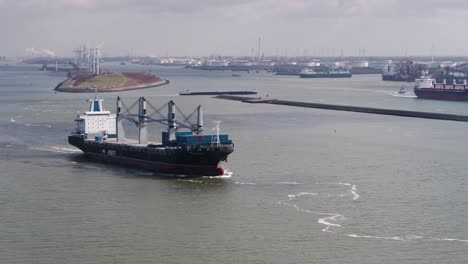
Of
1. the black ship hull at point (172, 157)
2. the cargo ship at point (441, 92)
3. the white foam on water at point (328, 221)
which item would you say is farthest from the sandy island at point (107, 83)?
the white foam on water at point (328, 221)

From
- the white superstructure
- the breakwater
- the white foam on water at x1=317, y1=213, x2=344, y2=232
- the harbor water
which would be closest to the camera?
the harbor water

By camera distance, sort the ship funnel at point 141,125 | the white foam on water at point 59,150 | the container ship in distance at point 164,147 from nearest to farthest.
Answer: the container ship in distance at point 164,147
the ship funnel at point 141,125
the white foam on water at point 59,150

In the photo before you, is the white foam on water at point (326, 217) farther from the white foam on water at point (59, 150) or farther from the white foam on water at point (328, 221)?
the white foam on water at point (59, 150)

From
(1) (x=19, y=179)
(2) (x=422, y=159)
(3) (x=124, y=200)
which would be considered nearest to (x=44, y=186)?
(1) (x=19, y=179)

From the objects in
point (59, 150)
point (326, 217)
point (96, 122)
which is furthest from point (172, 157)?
point (326, 217)

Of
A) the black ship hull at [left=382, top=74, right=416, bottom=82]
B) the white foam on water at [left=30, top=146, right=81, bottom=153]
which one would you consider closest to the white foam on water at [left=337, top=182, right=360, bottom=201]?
the white foam on water at [left=30, top=146, right=81, bottom=153]

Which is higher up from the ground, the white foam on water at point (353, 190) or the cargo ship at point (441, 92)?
the cargo ship at point (441, 92)

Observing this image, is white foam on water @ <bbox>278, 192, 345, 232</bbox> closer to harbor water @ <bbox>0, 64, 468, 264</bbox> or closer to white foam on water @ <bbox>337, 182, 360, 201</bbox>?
harbor water @ <bbox>0, 64, 468, 264</bbox>

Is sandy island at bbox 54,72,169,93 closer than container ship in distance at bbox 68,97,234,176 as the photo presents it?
No
